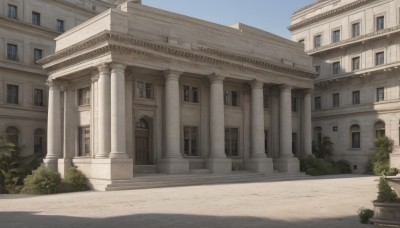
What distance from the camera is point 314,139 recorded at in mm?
49062

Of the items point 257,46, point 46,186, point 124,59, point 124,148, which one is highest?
point 257,46

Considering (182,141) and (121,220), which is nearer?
(121,220)

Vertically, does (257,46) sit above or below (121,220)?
above

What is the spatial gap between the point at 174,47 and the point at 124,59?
4052 millimetres

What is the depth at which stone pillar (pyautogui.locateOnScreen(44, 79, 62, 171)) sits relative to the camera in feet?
109

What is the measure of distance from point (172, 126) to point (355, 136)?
22.2m

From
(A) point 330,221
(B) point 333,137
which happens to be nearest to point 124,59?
(A) point 330,221

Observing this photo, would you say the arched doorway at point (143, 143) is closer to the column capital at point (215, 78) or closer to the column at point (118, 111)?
the column at point (118, 111)

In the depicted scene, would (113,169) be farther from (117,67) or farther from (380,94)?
(380,94)

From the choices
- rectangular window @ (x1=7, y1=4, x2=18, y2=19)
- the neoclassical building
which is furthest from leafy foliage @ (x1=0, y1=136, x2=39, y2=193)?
rectangular window @ (x1=7, y1=4, x2=18, y2=19)

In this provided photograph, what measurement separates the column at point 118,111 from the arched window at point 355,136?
1026 inches

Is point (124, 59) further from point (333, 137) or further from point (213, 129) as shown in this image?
point (333, 137)

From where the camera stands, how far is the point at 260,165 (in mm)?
36625

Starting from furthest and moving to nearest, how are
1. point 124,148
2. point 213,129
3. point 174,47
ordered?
1. point 213,129
2. point 174,47
3. point 124,148
